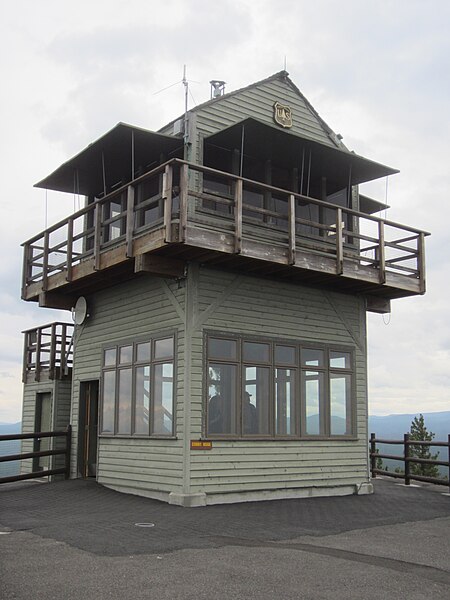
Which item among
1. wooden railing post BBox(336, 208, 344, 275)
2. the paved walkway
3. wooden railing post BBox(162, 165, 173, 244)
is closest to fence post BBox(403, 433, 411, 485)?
the paved walkway

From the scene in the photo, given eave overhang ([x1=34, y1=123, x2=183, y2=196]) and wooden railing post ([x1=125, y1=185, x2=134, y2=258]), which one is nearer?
wooden railing post ([x1=125, y1=185, x2=134, y2=258])

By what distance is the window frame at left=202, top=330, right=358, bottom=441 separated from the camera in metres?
13.7

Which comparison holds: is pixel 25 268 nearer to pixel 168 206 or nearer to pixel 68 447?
→ pixel 68 447

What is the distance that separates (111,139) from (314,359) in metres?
6.49

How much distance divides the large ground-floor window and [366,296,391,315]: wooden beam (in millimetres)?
1397

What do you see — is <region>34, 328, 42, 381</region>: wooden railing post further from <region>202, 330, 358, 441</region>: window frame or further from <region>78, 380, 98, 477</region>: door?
<region>202, 330, 358, 441</region>: window frame

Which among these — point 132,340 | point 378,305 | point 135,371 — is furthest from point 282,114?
point 135,371

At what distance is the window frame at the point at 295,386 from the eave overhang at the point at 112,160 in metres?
4.38

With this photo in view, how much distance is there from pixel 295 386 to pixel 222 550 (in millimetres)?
6984

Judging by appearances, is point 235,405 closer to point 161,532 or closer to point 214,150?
point 161,532

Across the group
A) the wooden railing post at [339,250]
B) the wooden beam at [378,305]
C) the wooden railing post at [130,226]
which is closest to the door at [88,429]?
the wooden railing post at [130,226]

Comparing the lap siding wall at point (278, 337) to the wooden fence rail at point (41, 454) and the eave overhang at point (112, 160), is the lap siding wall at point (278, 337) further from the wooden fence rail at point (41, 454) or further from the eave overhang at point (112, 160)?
the wooden fence rail at point (41, 454)

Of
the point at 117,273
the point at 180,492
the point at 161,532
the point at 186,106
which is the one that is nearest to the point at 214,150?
the point at 186,106

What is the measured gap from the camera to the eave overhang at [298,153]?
14.6 meters
